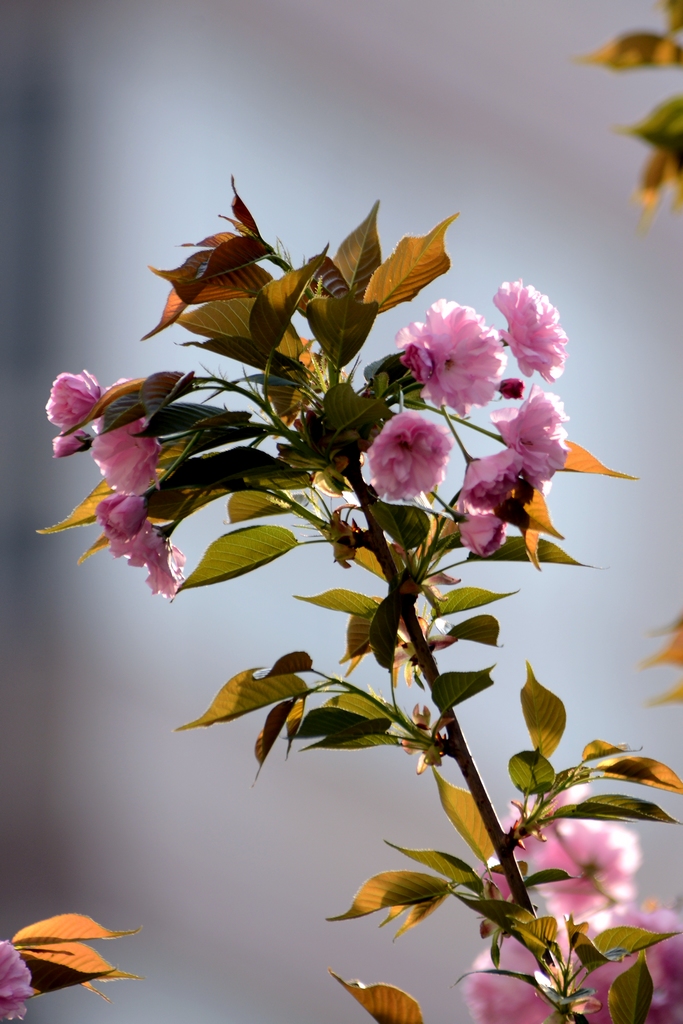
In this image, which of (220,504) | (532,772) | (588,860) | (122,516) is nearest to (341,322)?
(122,516)

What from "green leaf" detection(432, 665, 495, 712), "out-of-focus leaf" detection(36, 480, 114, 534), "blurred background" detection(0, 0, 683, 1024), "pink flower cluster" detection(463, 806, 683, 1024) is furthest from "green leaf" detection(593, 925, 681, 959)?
"blurred background" detection(0, 0, 683, 1024)

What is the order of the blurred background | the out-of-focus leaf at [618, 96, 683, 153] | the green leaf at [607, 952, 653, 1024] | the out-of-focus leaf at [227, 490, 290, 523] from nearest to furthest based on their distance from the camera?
the out-of-focus leaf at [618, 96, 683, 153] < the green leaf at [607, 952, 653, 1024] < the out-of-focus leaf at [227, 490, 290, 523] < the blurred background

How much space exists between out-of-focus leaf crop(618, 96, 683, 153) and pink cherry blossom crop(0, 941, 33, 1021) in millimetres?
463

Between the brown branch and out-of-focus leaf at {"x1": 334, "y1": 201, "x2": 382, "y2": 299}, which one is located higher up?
out-of-focus leaf at {"x1": 334, "y1": 201, "x2": 382, "y2": 299}

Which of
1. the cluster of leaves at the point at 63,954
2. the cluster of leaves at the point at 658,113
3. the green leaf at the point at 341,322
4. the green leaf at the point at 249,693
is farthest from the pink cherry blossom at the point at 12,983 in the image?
the cluster of leaves at the point at 658,113

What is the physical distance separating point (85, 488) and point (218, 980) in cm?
120

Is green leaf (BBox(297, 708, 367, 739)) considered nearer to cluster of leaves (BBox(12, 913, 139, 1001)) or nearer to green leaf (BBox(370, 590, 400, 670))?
green leaf (BBox(370, 590, 400, 670))

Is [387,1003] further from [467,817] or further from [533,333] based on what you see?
[533,333]

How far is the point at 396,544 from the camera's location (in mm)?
495

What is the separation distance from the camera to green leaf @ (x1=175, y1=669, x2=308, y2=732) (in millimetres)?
463

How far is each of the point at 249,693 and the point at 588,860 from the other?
9.8 inches

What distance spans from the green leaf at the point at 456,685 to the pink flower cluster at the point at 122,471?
0.49 ft

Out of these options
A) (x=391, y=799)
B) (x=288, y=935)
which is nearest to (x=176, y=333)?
(x=391, y=799)

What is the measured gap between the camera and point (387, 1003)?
439mm
